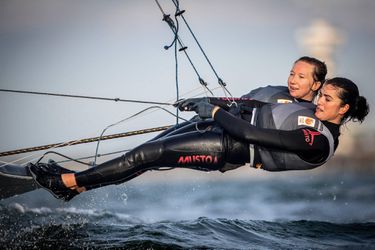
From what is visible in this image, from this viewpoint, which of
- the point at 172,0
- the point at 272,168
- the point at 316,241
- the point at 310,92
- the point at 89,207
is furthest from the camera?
the point at 89,207

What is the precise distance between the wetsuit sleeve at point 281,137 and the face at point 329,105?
0.29 meters

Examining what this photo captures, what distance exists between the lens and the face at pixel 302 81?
5.51 meters

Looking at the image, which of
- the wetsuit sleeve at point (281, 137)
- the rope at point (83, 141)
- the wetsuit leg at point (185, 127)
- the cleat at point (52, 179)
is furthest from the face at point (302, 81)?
the cleat at point (52, 179)

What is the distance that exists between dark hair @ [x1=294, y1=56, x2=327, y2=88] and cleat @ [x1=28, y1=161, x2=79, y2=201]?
131 inches

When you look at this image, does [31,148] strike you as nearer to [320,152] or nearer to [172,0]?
[172,0]

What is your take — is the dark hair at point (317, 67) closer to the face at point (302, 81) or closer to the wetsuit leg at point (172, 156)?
the face at point (302, 81)

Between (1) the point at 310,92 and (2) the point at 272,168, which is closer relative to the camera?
(2) the point at 272,168

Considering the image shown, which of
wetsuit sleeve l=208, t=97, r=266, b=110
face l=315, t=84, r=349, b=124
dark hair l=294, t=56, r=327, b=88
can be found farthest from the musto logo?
dark hair l=294, t=56, r=327, b=88

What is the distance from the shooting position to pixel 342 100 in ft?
15.9

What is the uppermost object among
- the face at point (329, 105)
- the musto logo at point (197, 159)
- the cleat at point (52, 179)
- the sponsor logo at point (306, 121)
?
the face at point (329, 105)

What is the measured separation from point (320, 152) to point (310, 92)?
1.10 metres

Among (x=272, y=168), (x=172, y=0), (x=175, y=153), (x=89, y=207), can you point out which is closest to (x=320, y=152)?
(x=272, y=168)

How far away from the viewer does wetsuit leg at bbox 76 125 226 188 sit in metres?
5.20

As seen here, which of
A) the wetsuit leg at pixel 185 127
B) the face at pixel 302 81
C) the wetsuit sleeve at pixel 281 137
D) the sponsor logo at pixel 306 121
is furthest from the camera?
the wetsuit leg at pixel 185 127
